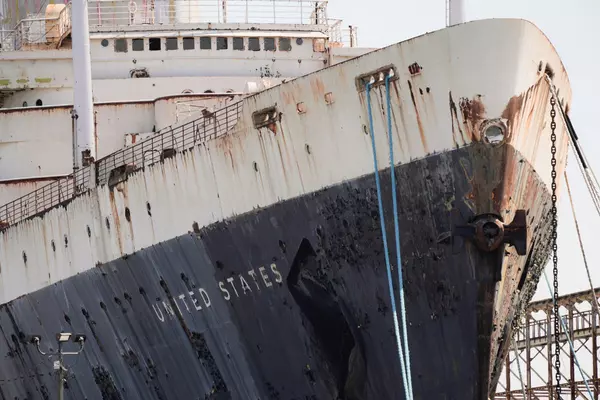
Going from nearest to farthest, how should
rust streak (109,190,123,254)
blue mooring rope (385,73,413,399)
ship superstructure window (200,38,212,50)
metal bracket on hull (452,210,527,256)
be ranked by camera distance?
1. metal bracket on hull (452,210,527,256)
2. blue mooring rope (385,73,413,399)
3. rust streak (109,190,123,254)
4. ship superstructure window (200,38,212,50)

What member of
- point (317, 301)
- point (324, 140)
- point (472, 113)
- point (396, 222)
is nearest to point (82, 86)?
point (324, 140)

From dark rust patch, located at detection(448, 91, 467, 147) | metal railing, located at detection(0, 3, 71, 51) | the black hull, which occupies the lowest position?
the black hull

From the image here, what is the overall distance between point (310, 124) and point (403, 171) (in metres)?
1.58

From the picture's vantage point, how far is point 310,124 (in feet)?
69.7

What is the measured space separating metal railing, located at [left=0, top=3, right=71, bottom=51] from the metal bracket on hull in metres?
16.6

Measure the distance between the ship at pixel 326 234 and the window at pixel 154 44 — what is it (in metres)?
7.19

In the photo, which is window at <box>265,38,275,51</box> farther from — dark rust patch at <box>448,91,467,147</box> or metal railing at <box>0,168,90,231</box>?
dark rust patch at <box>448,91,467,147</box>

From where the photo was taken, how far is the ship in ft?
66.4

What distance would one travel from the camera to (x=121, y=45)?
33250 mm

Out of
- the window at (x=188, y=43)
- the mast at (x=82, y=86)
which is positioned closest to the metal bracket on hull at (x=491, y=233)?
the mast at (x=82, y=86)

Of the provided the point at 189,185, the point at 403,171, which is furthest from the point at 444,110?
the point at 189,185

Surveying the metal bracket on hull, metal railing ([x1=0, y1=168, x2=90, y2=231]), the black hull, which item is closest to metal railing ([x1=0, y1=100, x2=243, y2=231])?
metal railing ([x1=0, y1=168, x2=90, y2=231])

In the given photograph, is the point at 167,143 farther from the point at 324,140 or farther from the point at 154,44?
the point at 154,44

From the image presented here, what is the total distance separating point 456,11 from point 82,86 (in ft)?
24.3
